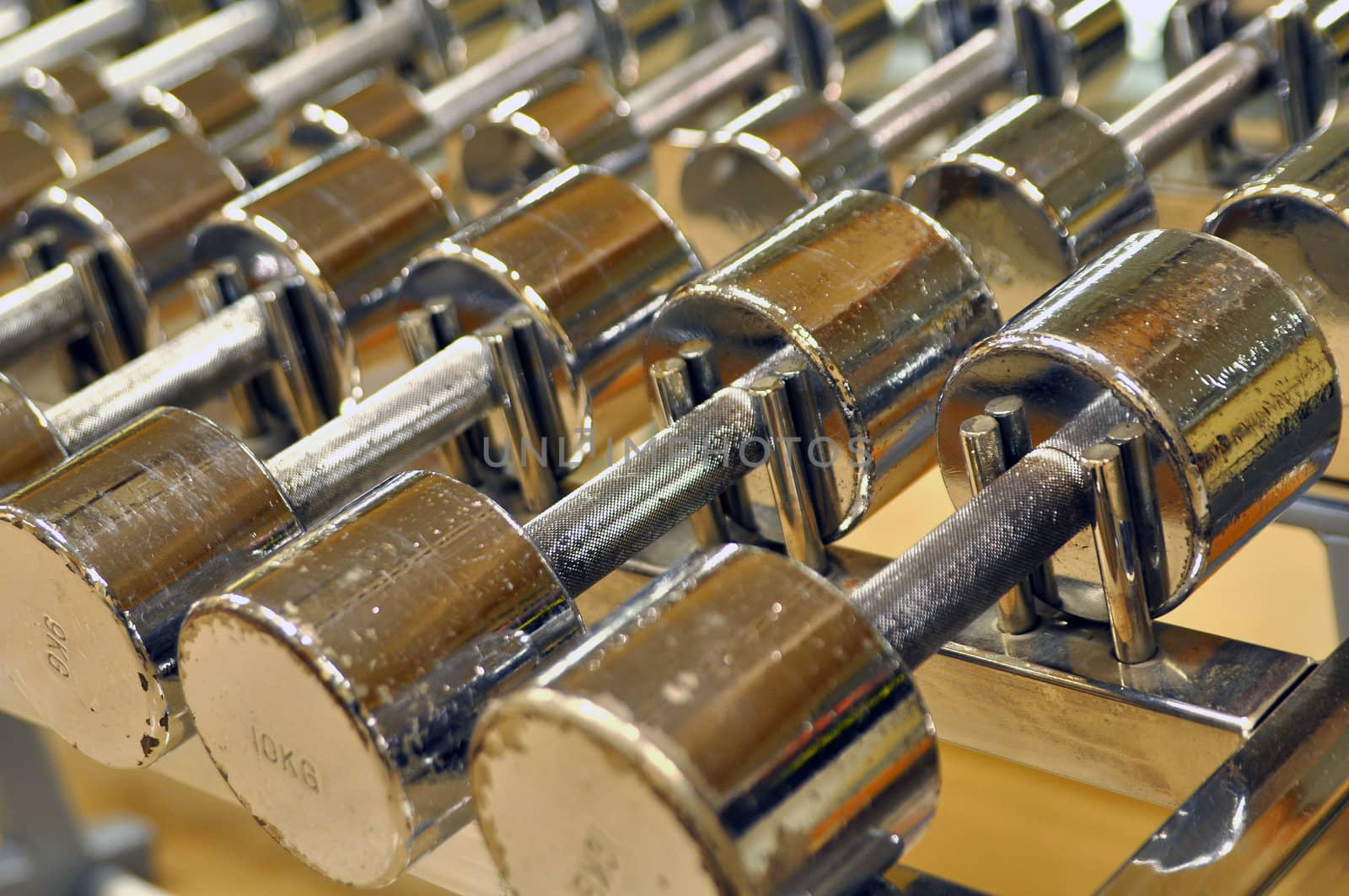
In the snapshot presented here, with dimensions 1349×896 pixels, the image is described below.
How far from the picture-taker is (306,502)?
462mm

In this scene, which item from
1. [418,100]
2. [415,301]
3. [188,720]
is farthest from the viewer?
[418,100]

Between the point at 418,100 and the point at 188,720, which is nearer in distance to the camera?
the point at 188,720

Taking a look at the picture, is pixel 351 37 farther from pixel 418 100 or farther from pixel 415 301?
pixel 415 301

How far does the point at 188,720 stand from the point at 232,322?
164 millimetres

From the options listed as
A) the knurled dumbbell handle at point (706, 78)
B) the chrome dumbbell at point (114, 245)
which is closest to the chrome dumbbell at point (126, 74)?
the chrome dumbbell at point (114, 245)

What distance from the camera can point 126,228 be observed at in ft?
2.05

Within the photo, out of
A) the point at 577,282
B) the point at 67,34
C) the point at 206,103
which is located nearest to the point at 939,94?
the point at 577,282

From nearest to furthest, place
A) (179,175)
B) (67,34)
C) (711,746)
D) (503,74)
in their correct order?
(711,746) < (179,175) < (503,74) < (67,34)

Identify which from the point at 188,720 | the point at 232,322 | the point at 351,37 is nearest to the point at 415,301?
the point at 232,322

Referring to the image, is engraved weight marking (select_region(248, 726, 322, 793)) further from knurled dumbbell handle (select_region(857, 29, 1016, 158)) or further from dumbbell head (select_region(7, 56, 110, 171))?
dumbbell head (select_region(7, 56, 110, 171))

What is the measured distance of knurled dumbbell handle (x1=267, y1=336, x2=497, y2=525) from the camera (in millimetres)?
465

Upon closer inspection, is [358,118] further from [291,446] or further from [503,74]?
[291,446]

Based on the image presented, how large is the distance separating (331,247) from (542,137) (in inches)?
4.9

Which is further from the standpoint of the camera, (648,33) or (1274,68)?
(648,33)
